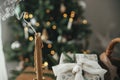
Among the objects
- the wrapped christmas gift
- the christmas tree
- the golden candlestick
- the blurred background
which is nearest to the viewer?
the golden candlestick

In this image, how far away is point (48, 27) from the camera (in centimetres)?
203

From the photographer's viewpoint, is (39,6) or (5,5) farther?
(39,6)

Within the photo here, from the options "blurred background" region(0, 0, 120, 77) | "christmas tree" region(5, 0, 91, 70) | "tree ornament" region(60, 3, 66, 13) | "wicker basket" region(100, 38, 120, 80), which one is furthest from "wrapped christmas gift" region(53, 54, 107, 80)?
"blurred background" region(0, 0, 120, 77)

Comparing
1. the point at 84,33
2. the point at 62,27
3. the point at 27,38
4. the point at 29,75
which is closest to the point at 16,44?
the point at 27,38

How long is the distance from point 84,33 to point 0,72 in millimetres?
1117

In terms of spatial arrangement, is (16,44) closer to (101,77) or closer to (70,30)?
(70,30)

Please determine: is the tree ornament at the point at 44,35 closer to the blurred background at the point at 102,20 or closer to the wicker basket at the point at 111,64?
the blurred background at the point at 102,20

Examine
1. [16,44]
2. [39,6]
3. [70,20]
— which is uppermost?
[39,6]

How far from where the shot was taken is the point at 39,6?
78.6 inches

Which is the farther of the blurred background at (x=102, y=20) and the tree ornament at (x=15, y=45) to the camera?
the blurred background at (x=102, y=20)

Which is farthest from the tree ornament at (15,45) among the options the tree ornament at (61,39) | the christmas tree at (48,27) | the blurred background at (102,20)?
the blurred background at (102,20)

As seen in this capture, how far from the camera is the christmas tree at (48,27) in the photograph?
6.60ft

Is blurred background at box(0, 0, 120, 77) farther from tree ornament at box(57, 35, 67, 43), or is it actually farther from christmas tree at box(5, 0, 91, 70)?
tree ornament at box(57, 35, 67, 43)

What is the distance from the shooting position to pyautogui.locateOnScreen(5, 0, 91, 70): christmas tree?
201 centimetres
